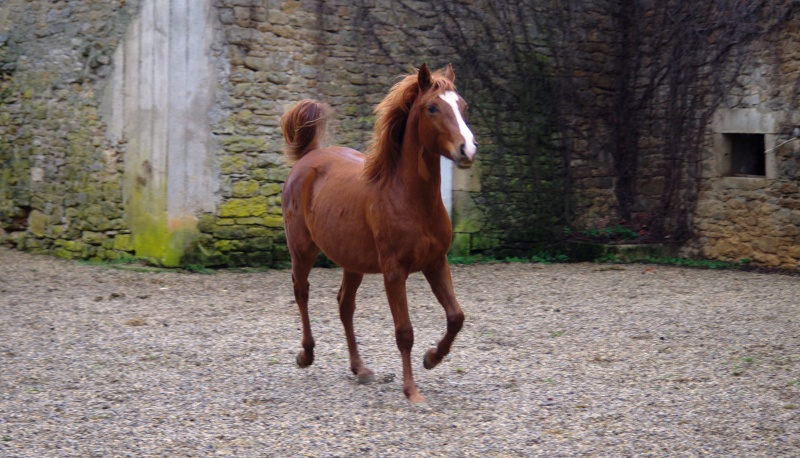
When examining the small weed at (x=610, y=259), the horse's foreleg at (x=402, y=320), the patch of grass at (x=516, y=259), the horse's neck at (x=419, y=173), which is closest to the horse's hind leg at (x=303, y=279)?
the horse's foreleg at (x=402, y=320)

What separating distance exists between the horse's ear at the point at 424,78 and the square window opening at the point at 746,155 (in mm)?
7236

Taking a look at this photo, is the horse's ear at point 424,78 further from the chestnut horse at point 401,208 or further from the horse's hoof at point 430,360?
the horse's hoof at point 430,360

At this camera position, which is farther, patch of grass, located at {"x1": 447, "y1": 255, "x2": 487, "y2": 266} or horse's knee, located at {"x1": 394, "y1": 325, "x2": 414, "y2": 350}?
patch of grass, located at {"x1": 447, "y1": 255, "x2": 487, "y2": 266}

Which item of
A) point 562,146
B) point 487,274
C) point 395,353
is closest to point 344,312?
point 395,353

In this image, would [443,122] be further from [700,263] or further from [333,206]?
[700,263]

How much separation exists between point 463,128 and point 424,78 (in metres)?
0.44

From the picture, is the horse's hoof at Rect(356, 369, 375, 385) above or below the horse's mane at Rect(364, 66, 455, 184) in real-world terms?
below

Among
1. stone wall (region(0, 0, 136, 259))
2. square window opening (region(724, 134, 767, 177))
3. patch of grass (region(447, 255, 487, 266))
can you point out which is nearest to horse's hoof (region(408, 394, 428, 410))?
stone wall (region(0, 0, 136, 259))

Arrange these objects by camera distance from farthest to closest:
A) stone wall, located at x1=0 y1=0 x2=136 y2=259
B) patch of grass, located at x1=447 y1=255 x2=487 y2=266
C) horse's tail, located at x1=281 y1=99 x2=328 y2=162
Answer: patch of grass, located at x1=447 y1=255 x2=487 y2=266 → stone wall, located at x1=0 y1=0 x2=136 y2=259 → horse's tail, located at x1=281 y1=99 x2=328 y2=162

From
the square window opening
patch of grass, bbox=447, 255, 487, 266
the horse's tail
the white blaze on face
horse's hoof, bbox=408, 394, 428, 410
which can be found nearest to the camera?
the white blaze on face

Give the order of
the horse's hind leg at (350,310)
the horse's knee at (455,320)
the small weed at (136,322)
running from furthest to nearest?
the small weed at (136,322) < the horse's hind leg at (350,310) < the horse's knee at (455,320)

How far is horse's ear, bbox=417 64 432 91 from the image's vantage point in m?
4.86

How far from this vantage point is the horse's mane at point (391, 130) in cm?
506

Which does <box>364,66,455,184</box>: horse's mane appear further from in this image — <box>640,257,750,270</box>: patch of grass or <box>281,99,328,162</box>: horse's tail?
<box>640,257,750,270</box>: patch of grass
